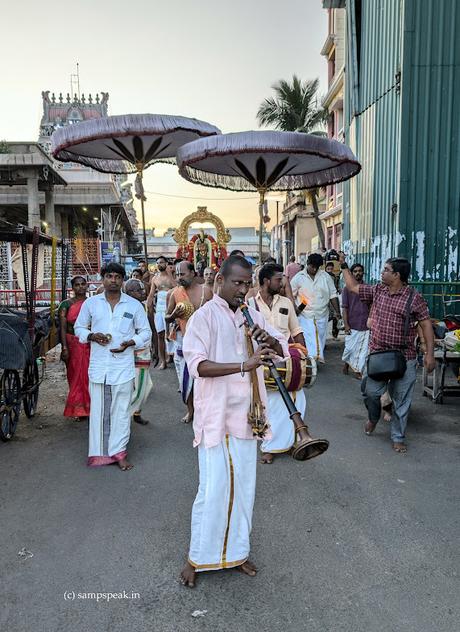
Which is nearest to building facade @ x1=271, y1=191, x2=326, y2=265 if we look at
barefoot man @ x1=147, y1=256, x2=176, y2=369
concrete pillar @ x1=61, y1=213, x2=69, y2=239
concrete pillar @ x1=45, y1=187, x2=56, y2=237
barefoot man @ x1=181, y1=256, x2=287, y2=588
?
concrete pillar @ x1=45, y1=187, x2=56, y2=237

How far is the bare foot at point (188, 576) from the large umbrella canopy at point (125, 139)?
16.4ft

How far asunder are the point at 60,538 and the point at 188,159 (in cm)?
424

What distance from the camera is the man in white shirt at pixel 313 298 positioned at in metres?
7.79

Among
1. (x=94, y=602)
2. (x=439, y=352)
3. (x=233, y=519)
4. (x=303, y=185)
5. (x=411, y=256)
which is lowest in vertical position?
(x=94, y=602)

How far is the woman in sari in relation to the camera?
5.94 m

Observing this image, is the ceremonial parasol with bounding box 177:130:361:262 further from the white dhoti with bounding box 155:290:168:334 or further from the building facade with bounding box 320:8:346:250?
the building facade with bounding box 320:8:346:250

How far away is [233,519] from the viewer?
286cm

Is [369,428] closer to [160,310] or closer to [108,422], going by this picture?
[108,422]

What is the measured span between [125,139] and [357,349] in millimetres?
4670

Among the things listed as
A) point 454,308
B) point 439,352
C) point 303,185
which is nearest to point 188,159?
point 303,185

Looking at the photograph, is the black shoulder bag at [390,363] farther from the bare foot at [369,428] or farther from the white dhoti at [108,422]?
the white dhoti at [108,422]

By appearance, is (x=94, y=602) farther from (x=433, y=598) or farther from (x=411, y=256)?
(x=411, y=256)

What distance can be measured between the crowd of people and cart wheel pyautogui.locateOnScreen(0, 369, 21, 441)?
0.65 meters

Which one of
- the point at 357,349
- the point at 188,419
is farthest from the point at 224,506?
the point at 357,349
